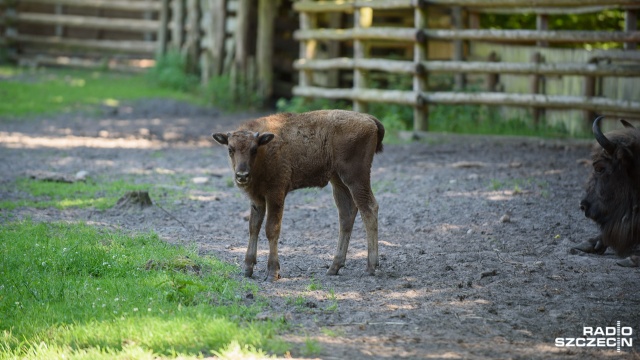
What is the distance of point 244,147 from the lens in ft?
24.5

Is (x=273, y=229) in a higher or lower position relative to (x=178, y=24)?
lower

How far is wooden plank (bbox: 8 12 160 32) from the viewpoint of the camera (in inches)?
1074

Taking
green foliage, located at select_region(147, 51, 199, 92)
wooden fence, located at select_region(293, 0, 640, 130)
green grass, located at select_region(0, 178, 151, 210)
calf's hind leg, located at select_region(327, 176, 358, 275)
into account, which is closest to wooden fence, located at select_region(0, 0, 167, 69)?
green foliage, located at select_region(147, 51, 199, 92)

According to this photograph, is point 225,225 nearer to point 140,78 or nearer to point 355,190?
point 355,190

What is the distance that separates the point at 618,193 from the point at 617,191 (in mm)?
20

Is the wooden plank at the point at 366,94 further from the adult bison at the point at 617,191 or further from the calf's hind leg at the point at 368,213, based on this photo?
the calf's hind leg at the point at 368,213

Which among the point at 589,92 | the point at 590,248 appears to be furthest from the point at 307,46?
the point at 590,248

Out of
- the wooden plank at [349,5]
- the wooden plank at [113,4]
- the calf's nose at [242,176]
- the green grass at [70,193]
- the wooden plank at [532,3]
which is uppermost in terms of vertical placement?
the wooden plank at [532,3]

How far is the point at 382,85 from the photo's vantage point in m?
20.7

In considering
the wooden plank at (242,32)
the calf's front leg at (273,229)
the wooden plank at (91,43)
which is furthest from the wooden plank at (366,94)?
the wooden plank at (91,43)

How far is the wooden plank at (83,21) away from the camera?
27.3 meters

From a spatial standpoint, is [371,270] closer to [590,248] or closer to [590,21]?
[590,248]

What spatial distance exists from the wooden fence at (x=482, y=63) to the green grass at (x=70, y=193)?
5.89 meters

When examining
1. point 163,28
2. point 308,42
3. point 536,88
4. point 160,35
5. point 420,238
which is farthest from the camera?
point 160,35
